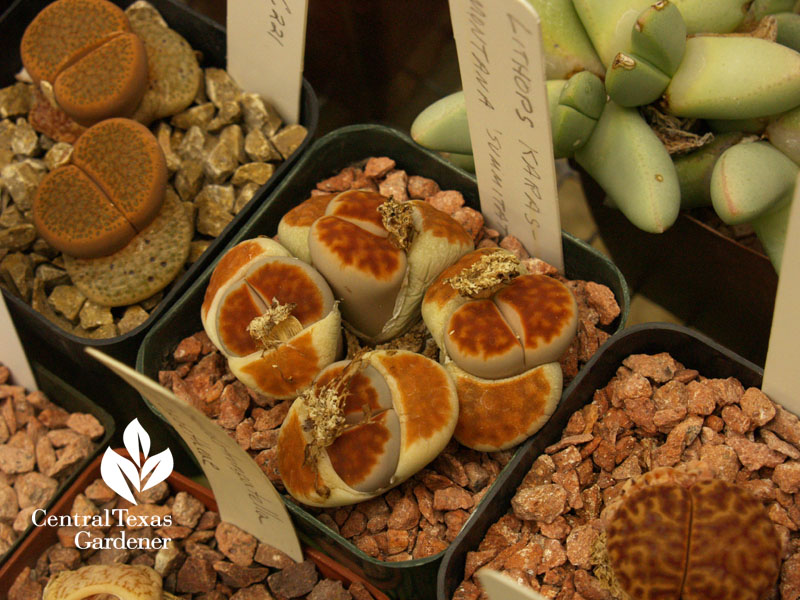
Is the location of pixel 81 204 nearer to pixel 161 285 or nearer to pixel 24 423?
pixel 161 285

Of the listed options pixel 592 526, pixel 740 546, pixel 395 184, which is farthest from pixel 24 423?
pixel 740 546

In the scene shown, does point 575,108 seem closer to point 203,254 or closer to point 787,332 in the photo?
point 787,332

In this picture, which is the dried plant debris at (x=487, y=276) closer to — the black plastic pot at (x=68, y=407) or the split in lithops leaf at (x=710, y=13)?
the split in lithops leaf at (x=710, y=13)

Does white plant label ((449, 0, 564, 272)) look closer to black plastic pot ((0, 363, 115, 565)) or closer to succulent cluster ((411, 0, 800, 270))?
succulent cluster ((411, 0, 800, 270))

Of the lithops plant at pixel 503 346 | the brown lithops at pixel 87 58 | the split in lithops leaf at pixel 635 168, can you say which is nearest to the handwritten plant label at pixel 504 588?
the lithops plant at pixel 503 346

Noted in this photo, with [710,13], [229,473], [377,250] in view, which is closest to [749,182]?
[710,13]

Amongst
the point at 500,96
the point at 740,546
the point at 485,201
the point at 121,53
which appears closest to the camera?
the point at 740,546
